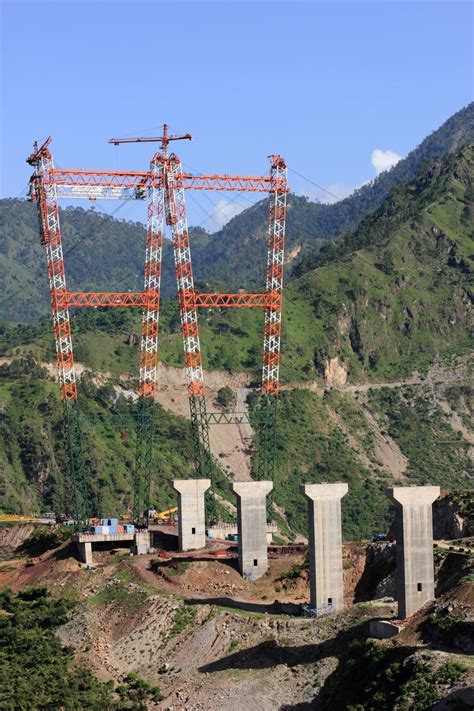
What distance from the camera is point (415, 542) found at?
7244 centimetres

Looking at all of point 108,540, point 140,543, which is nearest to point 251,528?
point 140,543

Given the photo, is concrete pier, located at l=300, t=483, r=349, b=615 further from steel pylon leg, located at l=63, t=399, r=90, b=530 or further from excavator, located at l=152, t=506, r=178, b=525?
excavator, located at l=152, t=506, r=178, b=525

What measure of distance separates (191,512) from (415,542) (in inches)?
1036

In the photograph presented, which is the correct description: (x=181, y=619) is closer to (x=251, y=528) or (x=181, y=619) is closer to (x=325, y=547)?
(x=325, y=547)

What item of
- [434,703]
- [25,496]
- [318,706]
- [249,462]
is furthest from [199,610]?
[249,462]

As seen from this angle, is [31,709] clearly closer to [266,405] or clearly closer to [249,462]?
[266,405]

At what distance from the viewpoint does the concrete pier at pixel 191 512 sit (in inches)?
3798

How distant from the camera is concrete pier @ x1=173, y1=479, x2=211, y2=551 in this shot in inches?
3798

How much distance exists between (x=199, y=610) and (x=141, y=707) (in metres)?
10.6

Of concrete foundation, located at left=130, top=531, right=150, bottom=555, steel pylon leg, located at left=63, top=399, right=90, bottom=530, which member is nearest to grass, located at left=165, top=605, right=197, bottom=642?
concrete foundation, located at left=130, top=531, right=150, bottom=555

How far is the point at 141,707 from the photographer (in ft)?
236

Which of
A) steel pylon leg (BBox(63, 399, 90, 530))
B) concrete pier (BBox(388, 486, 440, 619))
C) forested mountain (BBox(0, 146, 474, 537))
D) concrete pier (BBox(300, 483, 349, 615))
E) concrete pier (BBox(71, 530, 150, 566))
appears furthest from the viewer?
forested mountain (BBox(0, 146, 474, 537))

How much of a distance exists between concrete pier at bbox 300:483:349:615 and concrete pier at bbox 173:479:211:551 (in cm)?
1865

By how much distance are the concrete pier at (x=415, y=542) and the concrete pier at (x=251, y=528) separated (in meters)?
17.3
